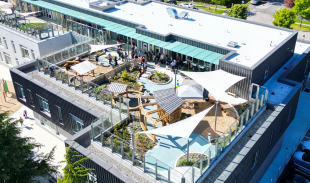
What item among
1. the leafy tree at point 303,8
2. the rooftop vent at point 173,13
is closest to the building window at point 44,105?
the rooftop vent at point 173,13

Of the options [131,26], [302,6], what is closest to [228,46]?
[131,26]

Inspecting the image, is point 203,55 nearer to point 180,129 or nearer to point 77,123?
point 180,129

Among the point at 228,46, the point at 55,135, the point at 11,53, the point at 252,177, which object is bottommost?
the point at 55,135

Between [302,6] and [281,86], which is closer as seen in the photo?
[281,86]

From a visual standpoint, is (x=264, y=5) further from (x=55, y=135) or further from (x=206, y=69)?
(x=55, y=135)

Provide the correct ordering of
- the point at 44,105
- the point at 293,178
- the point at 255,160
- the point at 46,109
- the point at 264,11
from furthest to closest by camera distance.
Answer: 1. the point at 264,11
2. the point at 46,109
3. the point at 44,105
4. the point at 293,178
5. the point at 255,160

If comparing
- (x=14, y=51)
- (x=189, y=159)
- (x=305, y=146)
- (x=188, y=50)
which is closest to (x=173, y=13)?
(x=188, y=50)

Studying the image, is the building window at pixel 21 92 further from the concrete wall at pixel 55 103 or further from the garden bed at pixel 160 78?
the garden bed at pixel 160 78
